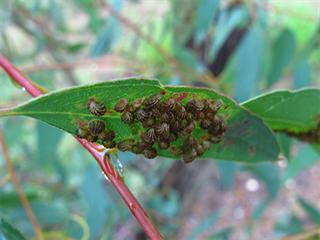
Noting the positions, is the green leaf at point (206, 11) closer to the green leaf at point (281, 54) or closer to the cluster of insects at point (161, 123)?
the green leaf at point (281, 54)

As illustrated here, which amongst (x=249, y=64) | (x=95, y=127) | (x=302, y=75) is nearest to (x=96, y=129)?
(x=95, y=127)

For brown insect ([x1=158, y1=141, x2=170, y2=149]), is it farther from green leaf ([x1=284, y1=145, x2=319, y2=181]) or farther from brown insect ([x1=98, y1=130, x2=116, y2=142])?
green leaf ([x1=284, y1=145, x2=319, y2=181])

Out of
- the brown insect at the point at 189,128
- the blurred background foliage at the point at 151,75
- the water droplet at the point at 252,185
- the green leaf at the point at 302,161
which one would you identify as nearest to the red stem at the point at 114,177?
the brown insect at the point at 189,128

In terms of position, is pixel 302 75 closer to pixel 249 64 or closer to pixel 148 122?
pixel 249 64

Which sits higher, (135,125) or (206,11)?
(206,11)

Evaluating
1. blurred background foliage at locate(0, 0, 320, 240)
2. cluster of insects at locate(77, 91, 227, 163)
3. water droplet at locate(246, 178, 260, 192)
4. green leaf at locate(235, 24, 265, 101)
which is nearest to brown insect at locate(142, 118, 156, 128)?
cluster of insects at locate(77, 91, 227, 163)

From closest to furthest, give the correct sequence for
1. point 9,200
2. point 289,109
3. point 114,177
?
point 114,177
point 289,109
point 9,200

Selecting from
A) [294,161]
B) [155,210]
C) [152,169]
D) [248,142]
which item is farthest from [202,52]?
[248,142]

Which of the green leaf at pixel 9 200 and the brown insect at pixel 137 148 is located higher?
the green leaf at pixel 9 200
